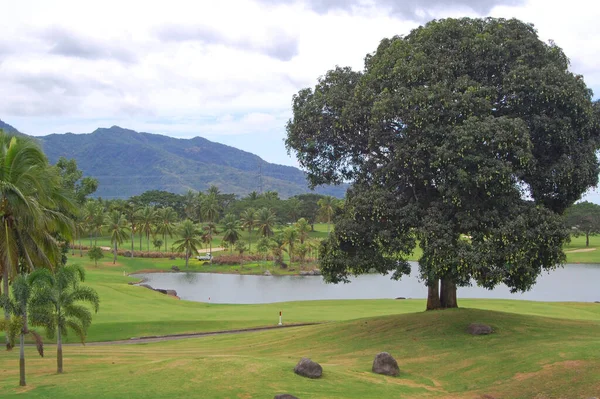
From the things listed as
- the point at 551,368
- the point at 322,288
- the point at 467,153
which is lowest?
the point at 322,288

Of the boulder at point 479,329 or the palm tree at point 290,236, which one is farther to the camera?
the palm tree at point 290,236

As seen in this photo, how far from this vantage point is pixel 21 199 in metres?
23.0

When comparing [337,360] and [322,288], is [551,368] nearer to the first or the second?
[337,360]

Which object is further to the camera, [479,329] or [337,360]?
[479,329]

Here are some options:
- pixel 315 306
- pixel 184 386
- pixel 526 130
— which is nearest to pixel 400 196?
pixel 526 130

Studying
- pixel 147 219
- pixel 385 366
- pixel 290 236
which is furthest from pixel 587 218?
pixel 385 366

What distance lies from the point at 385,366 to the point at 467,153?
30.2 ft

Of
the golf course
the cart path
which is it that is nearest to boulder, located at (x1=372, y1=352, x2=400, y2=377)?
the golf course

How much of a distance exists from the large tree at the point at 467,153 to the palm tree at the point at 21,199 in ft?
42.7

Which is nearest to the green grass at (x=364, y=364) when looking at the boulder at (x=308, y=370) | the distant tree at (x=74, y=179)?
the boulder at (x=308, y=370)

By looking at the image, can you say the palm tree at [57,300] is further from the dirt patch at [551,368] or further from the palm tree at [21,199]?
the dirt patch at [551,368]

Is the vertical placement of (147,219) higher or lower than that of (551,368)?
higher

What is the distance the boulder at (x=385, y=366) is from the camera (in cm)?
2031

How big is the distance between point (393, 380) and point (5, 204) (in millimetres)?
16821
